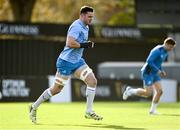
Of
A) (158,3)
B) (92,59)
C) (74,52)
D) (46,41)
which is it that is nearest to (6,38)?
(46,41)

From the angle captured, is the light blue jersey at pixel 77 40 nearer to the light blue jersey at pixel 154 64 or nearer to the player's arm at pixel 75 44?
the player's arm at pixel 75 44

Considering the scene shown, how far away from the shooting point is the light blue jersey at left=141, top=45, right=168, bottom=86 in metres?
19.1

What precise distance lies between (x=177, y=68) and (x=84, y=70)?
Result: 19.7 metres

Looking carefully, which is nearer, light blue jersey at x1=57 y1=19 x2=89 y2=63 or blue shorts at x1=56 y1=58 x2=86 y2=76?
light blue jersey at x1=57 y1=19 x2=89 y2=63

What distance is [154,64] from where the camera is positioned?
63.0 feet

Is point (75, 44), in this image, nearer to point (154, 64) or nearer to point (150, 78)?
point (154, 64)

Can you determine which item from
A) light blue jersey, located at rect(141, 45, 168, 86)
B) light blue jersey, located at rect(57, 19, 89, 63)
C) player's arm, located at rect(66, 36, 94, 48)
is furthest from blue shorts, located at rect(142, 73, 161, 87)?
player's arm, located at rect(66, 36, 94, 48)

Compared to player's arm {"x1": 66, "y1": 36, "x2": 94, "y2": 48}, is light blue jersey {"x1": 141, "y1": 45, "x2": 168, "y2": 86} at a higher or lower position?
lower

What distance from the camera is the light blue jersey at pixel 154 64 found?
1914cm

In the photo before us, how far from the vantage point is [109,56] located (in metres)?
37.2

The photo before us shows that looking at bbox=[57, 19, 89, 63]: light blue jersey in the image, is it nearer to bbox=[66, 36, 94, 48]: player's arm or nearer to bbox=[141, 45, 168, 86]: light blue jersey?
bbox=[66, 36, 94, 48]: player's arm

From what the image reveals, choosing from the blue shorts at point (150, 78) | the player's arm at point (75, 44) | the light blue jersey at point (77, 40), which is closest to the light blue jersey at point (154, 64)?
the blue shorts at point (150, 78)

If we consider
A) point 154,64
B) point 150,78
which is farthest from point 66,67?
point 150,78

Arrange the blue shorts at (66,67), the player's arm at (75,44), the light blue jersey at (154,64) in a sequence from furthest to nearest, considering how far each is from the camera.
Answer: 1. the light blue jersey at (154,64)
2. the blue shorts at (66,67)
3. the player's arm at (75,44)
